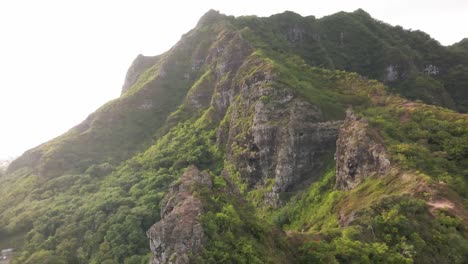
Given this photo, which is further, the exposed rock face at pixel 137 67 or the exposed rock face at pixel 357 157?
the exposed rock face at pixel 137 67

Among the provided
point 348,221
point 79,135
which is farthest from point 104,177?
point 348,221

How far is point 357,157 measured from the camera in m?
40.8

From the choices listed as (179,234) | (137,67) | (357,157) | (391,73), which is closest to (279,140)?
(357,157)

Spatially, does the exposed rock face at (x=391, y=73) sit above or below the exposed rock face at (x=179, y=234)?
below

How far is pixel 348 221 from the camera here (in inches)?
1179

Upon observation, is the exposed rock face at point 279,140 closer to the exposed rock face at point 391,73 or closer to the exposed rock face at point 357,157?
the exposed rock face at point 357,157

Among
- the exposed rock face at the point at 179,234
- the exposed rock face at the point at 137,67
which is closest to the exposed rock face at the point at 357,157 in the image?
the exposed rock face at the point at 179,234

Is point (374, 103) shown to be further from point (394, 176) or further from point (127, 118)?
point (127, 118)

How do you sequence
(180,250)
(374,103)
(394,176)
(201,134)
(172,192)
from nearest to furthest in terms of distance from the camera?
1. (180,250)
2. (172,192)
3. (394,176)
4. (374,103)
5. (201,134)

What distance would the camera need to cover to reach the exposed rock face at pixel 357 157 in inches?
1506

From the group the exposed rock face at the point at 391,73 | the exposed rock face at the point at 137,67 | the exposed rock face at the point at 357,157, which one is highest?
the exposed rock face at the point at 137,67

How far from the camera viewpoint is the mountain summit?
2525 centimetres

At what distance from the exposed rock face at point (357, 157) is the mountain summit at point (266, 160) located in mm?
185

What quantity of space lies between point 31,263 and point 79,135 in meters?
49.2
